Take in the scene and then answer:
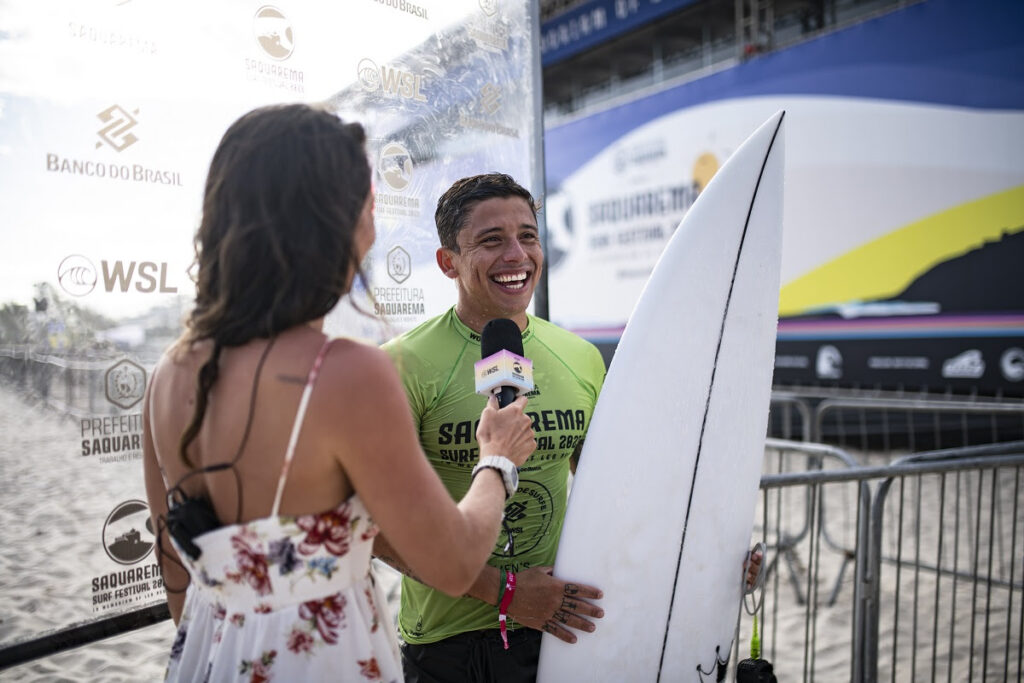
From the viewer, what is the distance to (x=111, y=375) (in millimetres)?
1616

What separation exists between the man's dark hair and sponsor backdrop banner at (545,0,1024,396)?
544 centimetres

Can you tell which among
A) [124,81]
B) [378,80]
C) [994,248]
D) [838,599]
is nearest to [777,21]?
[994,248]

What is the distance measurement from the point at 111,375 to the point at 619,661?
136 centimetres

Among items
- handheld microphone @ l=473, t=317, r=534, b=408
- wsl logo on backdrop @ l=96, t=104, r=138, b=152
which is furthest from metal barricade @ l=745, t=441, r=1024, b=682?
wsl logo on backdrop @ l=96, t=104, r=138, b=152

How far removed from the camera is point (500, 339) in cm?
148

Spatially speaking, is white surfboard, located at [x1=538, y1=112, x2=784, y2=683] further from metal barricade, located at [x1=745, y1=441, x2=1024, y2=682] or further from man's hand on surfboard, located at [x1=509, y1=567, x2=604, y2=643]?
metal barricade, located at [x1=745, y1=441, x2=1024, y2=682]

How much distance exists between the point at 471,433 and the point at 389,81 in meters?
1.10

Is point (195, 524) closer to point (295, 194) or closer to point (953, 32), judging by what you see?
point (295, 194)

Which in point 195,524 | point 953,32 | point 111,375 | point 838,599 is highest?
point 953,32

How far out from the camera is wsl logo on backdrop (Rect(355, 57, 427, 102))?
200 centimetres

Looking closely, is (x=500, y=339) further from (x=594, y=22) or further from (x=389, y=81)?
(x=594, y=22)

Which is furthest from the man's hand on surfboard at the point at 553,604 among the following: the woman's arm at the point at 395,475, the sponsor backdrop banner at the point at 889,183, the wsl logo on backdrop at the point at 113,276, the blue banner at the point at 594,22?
the blue banner at the point at 594,22

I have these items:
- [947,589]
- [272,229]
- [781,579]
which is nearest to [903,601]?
[947,589]

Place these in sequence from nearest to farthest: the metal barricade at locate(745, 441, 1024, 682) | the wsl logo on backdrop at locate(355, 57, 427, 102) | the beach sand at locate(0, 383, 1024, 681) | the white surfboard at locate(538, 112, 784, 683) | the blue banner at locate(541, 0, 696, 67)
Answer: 1. the beach sand at locate(0, 383, 1024, 681)
2. the white surfboard at locate(538, 112, 784, 683)
3. the wsl logo on backdrop at locate(355, 57, 427, 102)
4. the metal barricade at locate(745, 441, 1024, 682)
5. the blue banner at locate(541, 0, 696, 67)
